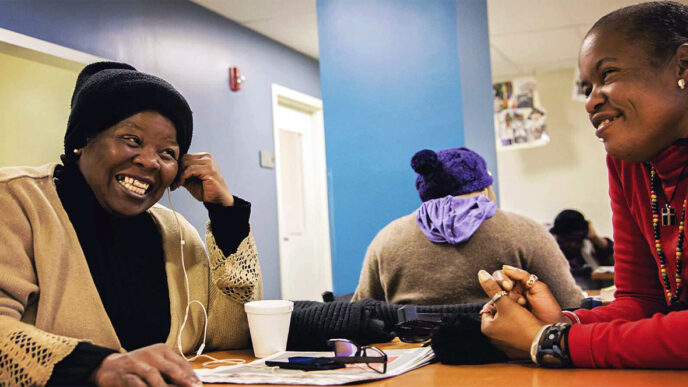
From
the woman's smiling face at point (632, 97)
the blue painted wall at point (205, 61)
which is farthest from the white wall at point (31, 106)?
the woman's smiling face at point (632, 97)

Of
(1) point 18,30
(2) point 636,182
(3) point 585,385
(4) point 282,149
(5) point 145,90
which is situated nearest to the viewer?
(3) point 585,385

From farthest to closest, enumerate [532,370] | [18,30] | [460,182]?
1. [18,30]
2. [460,182]
3. [532,370]

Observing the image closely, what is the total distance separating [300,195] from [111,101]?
16.7 ft

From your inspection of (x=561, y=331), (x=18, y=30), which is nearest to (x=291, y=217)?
(x=18, y=30)

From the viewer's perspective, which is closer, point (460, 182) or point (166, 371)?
point (166, 371)

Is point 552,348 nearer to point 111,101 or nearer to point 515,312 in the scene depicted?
point 515,312

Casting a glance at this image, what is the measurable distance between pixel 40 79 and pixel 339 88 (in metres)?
1.73

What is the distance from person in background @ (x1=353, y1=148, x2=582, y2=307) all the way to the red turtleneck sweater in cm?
82

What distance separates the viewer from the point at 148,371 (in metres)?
0.99

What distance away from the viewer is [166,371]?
1.00 metres

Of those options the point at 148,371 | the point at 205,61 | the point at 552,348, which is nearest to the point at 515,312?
the point at 552,348

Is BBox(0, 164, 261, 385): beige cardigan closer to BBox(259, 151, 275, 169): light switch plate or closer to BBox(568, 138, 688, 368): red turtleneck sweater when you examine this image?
BBox(568, 138, 688, 368): red turtleneck sweater

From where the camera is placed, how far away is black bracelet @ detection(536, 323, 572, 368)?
3.69 feet

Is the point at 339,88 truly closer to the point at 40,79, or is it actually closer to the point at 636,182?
the point at 40,79
